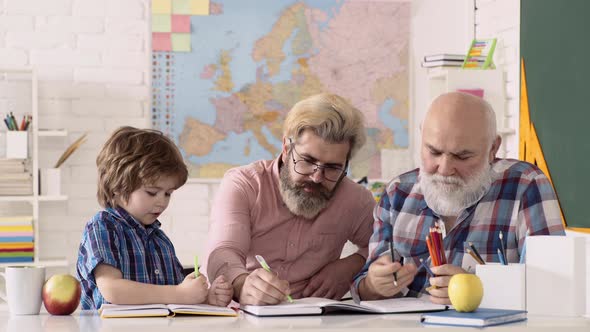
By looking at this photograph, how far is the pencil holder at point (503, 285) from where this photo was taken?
194 centimetres

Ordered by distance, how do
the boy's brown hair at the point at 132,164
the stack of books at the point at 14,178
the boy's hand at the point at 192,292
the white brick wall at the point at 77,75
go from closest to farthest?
the boy's hand at the point at 192,292, the boy's brown hair at the point at 132,164, the stack of books at the point at 14,178, the white brick wall at the point at 77,75

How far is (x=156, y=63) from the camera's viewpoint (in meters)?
5.08

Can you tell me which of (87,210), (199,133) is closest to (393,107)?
(199,133)

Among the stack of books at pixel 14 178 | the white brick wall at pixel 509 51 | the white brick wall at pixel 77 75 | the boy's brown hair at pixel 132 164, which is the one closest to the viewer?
the boy's brown hair at pixel 132 164

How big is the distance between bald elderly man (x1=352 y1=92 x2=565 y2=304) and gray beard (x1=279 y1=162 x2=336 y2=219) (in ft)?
0.78

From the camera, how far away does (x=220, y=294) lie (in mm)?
2121

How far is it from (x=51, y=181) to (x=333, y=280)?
260 cm

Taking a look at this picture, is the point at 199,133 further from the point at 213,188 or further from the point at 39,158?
the point at 39,158

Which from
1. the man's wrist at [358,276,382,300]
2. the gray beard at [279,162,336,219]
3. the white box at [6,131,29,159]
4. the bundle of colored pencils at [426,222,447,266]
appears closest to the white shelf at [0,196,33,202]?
the white box at [6,131,29,159]

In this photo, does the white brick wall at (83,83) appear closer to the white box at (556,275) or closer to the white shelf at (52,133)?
the white shelf at (52,133)

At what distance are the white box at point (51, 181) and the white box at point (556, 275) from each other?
342 centimetres

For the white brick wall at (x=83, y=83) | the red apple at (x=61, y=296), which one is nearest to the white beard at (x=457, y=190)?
the red apple at (x=61, y=296)

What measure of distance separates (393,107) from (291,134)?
8.88 ft

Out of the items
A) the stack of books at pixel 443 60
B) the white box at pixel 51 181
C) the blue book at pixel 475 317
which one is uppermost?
the stack of books at pixel 443 60
